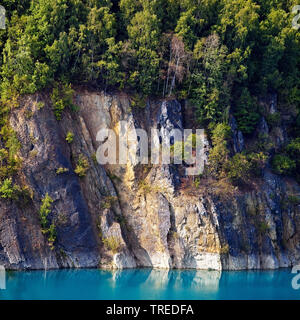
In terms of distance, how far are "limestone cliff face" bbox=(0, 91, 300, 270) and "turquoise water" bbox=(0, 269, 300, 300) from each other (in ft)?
2.39

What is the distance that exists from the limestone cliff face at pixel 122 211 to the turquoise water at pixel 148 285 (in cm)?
73

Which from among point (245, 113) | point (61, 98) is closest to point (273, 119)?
point (245, 113)

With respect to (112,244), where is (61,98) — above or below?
above

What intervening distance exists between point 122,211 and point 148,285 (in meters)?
5.58

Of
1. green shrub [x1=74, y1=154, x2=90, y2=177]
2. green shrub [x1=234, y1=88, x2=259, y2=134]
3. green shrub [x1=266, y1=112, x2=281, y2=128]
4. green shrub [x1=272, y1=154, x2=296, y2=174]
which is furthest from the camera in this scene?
green shrub [x1=266, y1=112, x2=281, y2=128]

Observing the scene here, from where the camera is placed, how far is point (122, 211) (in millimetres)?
36906

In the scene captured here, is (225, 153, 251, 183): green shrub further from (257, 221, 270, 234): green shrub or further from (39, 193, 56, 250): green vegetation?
(39, 193, 56, 250): green vegetation

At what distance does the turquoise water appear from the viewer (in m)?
30.4

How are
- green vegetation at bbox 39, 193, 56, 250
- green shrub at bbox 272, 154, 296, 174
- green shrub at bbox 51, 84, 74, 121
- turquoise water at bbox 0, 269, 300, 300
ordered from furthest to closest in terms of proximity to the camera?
green shrub at bbox 272, 154, 296, 174 < green shrub at bbox 51, 84, 74, 121 < green vegetation at bbox 39, 193, 56, 250 < turquoise water at bbox 0, 269, 300, 300

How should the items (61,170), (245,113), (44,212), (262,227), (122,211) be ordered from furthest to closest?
(245,113) → (262,227) → (122,211) → (61,170) → (44,212)

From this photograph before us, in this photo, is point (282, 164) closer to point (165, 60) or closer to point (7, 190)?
point (165, 60)

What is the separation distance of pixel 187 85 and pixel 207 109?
7.32ft

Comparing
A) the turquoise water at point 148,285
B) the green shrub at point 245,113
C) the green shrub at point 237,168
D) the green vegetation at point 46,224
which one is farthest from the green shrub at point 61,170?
the green shrub at point 245,113

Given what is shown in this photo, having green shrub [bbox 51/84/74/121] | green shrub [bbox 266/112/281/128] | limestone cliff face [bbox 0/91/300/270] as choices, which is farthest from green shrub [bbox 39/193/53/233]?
green shrub [bbox 266/112/281/128]
